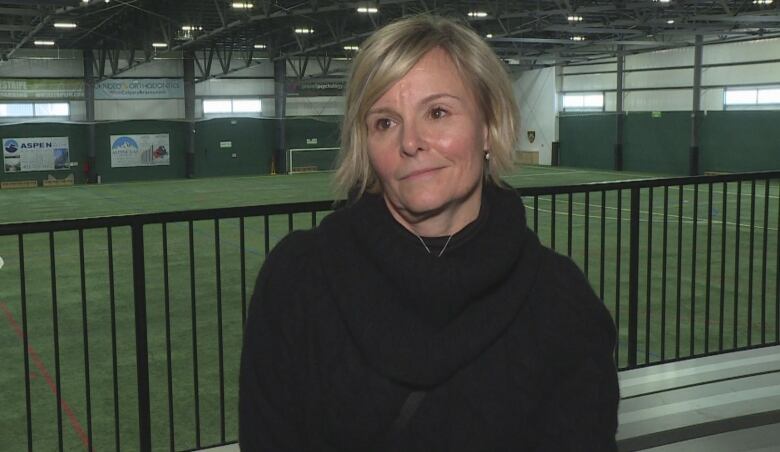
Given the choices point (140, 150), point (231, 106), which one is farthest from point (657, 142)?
point (140, 150)

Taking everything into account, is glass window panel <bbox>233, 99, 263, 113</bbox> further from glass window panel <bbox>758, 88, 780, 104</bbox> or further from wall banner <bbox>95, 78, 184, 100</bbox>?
glass window panel <bbox>758, 88, 780, 104</bbox>

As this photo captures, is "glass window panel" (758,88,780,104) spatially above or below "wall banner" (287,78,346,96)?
below

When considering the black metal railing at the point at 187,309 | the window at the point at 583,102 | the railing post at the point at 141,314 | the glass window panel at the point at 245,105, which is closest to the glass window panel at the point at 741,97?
the window at the point at 583,102

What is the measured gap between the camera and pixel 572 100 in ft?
155

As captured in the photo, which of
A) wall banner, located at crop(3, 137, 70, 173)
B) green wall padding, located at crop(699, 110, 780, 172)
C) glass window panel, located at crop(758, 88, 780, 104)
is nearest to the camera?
glass window panel, located at crop(758, 88, 780, 104)

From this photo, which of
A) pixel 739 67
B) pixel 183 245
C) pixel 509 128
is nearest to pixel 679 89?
pixel 739 67

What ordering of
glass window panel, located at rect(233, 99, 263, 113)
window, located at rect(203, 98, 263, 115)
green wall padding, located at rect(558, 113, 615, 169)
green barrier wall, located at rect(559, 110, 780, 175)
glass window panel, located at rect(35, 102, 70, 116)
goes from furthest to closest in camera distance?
glass window panel, located at rect(233, 99, 263, 113) → window, located at rect(203, 98, 263, 115) → green wall padding, located at rect(558, 113, 615, 169) → glass window panel, located at rect(35, 102, 70, 116) → green barrier wall, located at rect(559, 110, 780, 175)

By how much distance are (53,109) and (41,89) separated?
1139 mm

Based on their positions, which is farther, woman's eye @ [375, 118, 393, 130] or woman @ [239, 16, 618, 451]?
woman's eye @ [375, 118, 393, 130]

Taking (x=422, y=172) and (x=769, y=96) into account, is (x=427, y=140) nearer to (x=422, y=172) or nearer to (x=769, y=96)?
(x=422, y=172)

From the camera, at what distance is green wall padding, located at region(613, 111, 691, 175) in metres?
39.6

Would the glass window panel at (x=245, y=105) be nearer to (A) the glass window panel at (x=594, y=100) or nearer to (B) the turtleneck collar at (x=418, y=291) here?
(A) the glass window panel at (x=594, y=100)

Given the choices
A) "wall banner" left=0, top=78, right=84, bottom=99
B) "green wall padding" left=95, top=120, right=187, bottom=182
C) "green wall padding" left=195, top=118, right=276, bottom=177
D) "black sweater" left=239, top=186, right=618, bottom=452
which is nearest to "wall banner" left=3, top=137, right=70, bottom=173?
"green wall padding" left=95, top=120, right=187, bottom=182

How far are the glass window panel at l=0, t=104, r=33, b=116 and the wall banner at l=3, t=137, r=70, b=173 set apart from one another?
1.30 m
